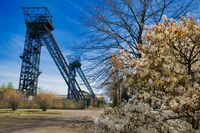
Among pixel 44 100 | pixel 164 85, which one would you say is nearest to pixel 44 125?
pixel 164 85

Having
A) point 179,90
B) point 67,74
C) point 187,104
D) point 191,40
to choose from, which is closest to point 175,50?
point 191,40

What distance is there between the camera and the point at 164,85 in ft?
14.3

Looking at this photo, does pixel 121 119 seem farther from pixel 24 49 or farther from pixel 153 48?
pixel 24 49

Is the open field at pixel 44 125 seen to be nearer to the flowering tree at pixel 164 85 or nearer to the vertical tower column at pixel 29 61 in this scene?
the flowering tree at pixel 164 85

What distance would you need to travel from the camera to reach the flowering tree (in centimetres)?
420

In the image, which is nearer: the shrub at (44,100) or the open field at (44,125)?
the open field at (44,125)

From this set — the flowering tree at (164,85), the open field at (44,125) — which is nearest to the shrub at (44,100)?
the open field at (44,125)

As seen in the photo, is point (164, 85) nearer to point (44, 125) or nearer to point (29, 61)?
point (44, 125)

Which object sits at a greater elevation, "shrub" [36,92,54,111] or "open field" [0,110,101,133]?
"shrub" [36,92,54,111]

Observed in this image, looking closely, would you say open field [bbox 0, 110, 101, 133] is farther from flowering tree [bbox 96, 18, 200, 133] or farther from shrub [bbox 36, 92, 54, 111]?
shrub [bbox 36, 92, 54, 111]

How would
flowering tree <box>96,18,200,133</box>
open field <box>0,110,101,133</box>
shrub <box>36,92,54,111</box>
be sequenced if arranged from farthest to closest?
1. shrub <box>36,92,54,111</box>
2. open field <box>0,110,101,133</box>
3. flowering tree <box>96,18,200,133</box>

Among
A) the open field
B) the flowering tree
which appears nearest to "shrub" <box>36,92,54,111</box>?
the open field

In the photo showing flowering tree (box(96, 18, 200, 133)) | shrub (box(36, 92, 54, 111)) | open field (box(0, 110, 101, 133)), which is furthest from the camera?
shrub (box(36, 92, 54, 111))

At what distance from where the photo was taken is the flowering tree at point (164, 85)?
13.8ft
